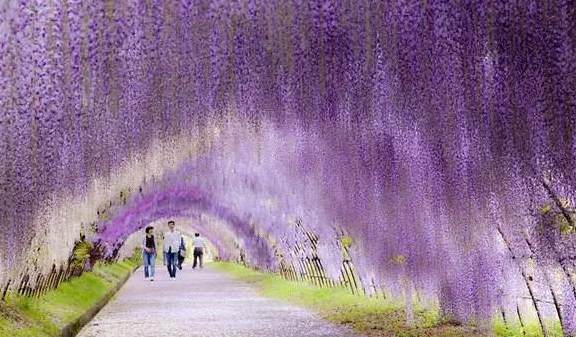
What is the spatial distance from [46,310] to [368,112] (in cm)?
543

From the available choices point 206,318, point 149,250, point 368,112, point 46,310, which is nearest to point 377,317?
point 206,318

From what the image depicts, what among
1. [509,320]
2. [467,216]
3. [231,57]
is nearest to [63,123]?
[231,57]

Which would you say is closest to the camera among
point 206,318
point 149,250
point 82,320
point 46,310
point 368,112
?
point 368,112

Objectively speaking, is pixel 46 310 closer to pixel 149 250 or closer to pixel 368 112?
pixel 368 112

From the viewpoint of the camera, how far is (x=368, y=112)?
9945mm

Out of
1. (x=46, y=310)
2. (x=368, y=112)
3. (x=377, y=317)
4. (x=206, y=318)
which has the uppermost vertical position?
(x=368, y=112)

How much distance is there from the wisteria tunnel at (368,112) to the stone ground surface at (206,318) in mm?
1328

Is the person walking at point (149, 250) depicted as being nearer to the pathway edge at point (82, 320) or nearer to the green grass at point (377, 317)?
the green grass at point (377, 317)

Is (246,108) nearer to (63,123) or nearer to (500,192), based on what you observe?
(63,123)

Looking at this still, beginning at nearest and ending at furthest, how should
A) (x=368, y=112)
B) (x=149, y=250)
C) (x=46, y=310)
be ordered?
(x=368, y=112) → (x=46, y=310) → (x=149, y=250)

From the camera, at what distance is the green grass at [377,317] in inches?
370

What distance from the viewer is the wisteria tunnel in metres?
7.43

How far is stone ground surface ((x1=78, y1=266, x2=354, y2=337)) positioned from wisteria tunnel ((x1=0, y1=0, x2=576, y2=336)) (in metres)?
1.33

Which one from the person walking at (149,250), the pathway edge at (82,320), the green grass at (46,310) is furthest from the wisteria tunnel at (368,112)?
the person walking at (149,250)
